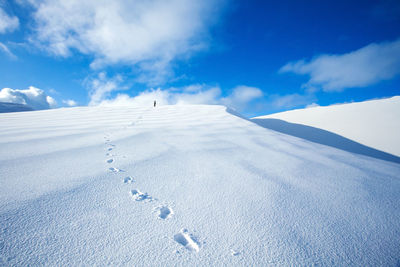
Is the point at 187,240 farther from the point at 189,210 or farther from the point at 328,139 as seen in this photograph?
the point at 328,139

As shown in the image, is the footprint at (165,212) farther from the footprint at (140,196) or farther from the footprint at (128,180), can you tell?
the footprint at (128,180)

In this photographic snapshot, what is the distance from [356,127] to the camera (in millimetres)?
7027

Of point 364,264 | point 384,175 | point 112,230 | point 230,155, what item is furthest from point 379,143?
point 112,230

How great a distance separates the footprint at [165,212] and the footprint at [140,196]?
125 mm

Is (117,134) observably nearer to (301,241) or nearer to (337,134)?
(301,241)

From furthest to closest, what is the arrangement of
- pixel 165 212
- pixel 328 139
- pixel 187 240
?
pixel 328 139, pixel 165 212, pixel 187 240

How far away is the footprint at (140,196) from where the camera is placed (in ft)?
3.52

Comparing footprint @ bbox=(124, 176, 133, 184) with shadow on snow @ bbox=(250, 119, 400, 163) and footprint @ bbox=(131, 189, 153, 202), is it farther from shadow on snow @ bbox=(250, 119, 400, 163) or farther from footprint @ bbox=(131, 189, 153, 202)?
shadow on snow @ bbox=(250, 119, 400, 163)

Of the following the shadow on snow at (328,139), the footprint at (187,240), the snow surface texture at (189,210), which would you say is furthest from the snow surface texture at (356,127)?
the footprint at (187,240)

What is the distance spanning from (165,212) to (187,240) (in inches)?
9.2

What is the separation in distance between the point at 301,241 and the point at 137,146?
1924 mm

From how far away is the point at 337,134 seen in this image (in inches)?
267

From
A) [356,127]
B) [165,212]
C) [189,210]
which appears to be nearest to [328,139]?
[356,127]

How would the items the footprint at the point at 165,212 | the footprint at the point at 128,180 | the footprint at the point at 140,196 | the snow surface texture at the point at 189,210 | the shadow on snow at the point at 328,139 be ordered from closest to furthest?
the snow surface texture at the point at 189,210 → the footprint at the point at 165,212 → the footprint at the point at 140,196 → the footprint at the point at 128,180 → the shadow on snow at the point at 328,139
